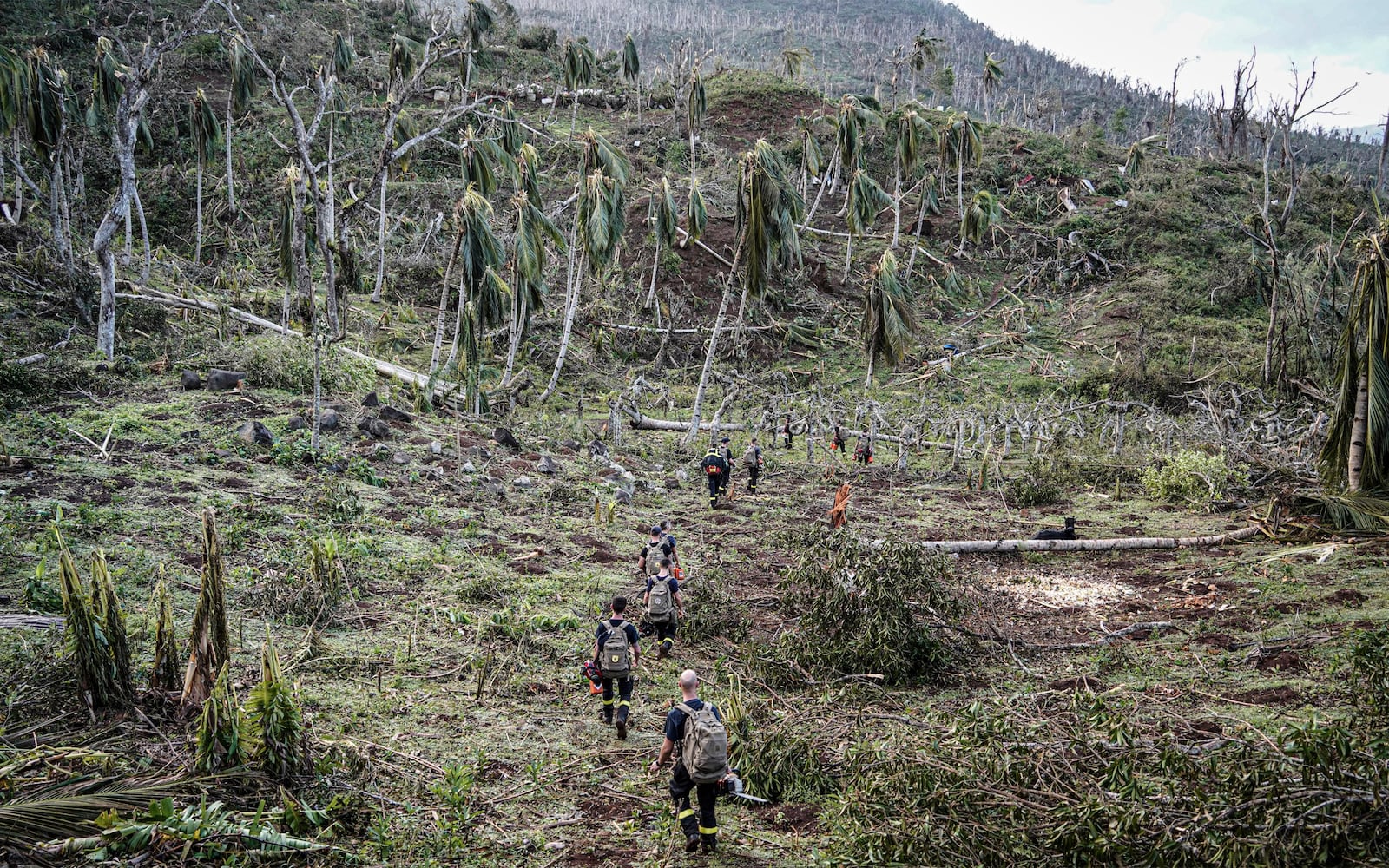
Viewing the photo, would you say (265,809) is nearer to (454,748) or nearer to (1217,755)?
(454,748)

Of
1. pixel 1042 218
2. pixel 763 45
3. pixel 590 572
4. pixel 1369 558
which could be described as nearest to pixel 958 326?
pixel 1042 218

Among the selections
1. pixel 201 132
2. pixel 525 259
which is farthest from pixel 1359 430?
pixel 201 132

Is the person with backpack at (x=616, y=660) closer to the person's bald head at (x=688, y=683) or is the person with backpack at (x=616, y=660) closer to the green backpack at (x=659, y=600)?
the person's bald head at (x=688, y=683)

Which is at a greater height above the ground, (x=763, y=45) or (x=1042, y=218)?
(x=763, y=45)

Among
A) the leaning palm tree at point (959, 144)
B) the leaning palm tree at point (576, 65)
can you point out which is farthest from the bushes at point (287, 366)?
the leaning palm tree at point (959, 144)

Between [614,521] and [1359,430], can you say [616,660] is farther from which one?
[1359,430]

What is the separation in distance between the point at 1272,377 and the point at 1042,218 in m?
17.8

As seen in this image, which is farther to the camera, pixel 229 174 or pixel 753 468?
pixel 229 174

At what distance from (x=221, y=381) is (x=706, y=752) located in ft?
43.6

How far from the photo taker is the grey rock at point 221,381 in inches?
573

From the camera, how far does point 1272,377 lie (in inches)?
945

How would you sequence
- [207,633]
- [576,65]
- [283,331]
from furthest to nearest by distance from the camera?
1. [576,65]
2. [283,331]
3. [207,633]

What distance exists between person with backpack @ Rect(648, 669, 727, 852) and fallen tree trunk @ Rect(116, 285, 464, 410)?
14114mm

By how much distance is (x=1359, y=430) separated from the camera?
35.4ft
